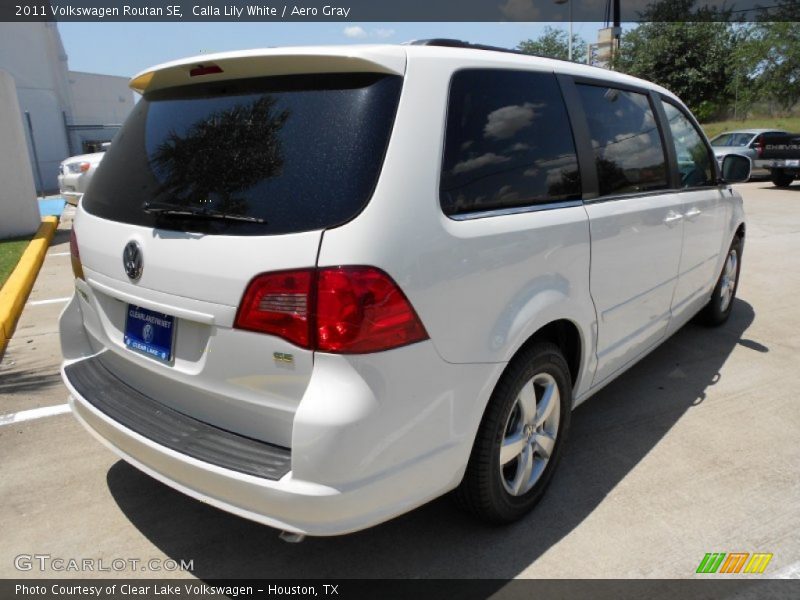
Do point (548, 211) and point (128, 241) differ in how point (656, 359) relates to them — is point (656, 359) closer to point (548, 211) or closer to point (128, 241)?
point (548, 211)

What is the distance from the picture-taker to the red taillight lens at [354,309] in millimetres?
1890

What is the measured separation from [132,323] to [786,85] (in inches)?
1190

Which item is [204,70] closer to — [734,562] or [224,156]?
[224,156]

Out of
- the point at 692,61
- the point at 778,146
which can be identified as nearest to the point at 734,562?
the point at 778,146

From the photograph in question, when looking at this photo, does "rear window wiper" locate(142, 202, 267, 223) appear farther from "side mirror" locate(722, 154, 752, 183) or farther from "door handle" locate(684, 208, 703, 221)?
"side mirror" locate(722, 154, 752, 183)

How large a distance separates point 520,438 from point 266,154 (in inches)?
59.5

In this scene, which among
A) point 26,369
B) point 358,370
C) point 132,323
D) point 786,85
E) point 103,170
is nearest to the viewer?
point 358,370

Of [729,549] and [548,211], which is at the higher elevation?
[548,211]

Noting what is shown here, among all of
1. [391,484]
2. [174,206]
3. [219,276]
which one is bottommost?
[391,484]

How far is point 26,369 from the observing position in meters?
4.59

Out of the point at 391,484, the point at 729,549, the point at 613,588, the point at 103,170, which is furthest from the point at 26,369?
the point at 729,549

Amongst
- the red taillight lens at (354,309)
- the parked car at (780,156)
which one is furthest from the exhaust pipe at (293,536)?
the parked car at (780,156)

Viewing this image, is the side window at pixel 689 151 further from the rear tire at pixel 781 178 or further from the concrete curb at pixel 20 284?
the rear tire at pixel 781 178

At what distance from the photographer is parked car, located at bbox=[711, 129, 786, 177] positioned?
1717cm
